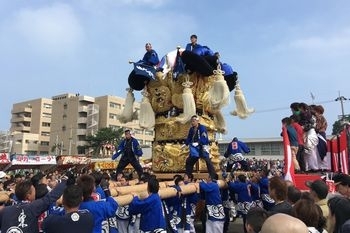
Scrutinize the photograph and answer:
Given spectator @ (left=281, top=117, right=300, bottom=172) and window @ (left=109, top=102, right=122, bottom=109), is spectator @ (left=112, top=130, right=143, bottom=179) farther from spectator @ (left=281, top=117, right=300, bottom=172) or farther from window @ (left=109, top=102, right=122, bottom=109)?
window @ (left=109, top=102, right=122, bottom=109)

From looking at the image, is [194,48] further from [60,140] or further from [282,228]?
[60,140]

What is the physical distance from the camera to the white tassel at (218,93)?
8297 millimetres

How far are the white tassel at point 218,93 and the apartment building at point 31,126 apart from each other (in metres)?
58.3

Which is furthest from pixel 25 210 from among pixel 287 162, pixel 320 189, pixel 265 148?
pixel 265 148

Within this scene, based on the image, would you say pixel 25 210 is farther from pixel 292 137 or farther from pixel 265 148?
pixel 265 148

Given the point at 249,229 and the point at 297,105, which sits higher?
the point at 297,105

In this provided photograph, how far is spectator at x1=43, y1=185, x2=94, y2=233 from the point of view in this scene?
9.43 ft

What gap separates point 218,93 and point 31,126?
64.1 m

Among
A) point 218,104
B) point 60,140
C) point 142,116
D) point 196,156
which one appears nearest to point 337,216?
point 196,156

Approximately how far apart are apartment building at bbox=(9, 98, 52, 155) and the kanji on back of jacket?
57.3 m

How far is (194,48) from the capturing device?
898 cm

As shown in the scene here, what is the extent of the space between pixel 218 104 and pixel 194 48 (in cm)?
154

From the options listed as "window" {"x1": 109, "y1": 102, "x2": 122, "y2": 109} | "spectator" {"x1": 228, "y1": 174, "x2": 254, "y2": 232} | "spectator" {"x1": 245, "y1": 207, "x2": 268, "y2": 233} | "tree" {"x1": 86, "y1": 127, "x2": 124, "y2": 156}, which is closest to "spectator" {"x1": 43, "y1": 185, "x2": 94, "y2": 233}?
"spectator" {"x1": 245, "y1": 207, "x2": 268, "y2": 233}

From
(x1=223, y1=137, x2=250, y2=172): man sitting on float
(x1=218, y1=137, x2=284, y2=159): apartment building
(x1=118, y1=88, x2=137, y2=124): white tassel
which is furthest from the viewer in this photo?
(x1=218, y1=137, x2=284, y2=159): apartment building
